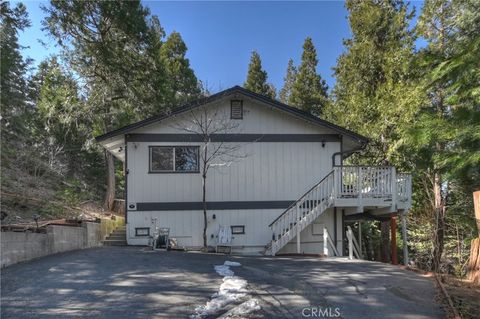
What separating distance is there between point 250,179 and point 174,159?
2.69m

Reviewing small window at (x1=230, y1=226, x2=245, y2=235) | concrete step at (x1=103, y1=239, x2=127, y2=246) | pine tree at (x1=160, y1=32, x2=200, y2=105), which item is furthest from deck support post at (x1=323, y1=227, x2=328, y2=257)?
pine tree at (x1=160, y1=32, x2=200, y2=105)

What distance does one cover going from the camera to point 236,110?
44.0ft

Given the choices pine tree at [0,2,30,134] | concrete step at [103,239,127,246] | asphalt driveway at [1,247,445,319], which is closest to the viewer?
asphalt driveway at [1,247,445,319]

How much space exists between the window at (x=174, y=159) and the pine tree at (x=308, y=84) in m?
23.3

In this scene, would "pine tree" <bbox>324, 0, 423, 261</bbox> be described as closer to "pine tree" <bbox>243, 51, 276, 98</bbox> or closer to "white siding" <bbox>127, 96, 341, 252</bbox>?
"white siding" <bbox>127, 96, 341, 252</bbox>

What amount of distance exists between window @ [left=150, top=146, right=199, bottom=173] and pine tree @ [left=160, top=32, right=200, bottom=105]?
13.6 meters

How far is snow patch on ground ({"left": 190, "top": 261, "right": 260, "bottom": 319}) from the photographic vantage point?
4914 millimetres

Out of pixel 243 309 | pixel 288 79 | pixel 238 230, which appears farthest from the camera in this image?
pixel 288 79

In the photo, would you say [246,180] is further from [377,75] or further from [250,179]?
[377,75]

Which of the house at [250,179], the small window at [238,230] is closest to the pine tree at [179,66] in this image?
the house at [250,179]

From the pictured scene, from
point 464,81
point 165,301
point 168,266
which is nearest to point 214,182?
point 168,266

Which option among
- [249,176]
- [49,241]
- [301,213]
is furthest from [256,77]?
[49,241]

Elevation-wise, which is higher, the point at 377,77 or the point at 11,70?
the point at 11,70

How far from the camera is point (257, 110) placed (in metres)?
13.5
